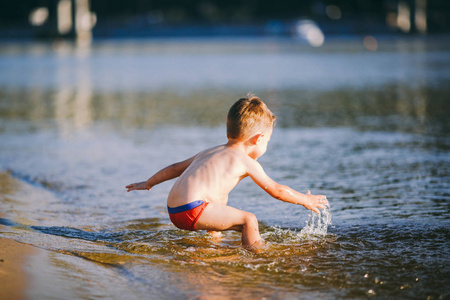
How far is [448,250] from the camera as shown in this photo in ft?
13.0

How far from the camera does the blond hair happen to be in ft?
12.9

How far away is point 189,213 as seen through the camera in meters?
3.92

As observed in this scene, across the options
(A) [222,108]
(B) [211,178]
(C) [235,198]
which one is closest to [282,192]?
(B) [211,178]

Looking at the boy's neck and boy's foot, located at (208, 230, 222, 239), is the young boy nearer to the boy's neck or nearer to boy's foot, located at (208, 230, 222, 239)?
the boy's neck

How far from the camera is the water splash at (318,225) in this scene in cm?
441

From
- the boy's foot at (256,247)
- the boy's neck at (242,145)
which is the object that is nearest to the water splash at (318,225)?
the boy's foot at (256,247)

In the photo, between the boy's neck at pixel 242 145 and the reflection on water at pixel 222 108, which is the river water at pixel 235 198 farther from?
the boy's neck at pixel 242 145

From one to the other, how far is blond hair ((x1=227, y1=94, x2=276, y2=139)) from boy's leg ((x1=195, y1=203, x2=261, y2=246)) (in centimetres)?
45

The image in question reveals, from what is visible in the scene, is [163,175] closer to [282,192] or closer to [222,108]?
[282,192]

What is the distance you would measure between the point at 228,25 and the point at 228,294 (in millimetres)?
61034

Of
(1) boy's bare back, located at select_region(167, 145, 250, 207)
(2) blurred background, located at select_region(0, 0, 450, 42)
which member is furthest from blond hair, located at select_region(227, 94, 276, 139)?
(2) blurred background, located at select_region(0, 0, 450, 42)

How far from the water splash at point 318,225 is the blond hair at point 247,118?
2.54ft

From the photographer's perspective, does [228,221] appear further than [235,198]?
No

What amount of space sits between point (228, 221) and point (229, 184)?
0.23 metres
